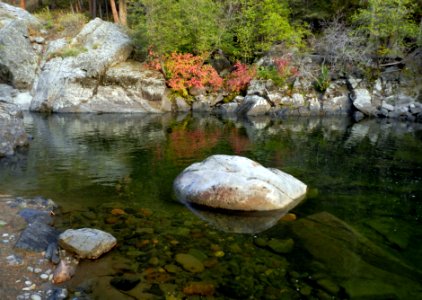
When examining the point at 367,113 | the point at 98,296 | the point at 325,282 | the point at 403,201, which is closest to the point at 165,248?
the point at 98,296

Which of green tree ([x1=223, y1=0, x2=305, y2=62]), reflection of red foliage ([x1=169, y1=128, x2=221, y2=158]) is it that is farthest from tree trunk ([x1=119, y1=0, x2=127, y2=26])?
reflection of red foliage ([x1=169, y1=128, x2=221, y2=158])

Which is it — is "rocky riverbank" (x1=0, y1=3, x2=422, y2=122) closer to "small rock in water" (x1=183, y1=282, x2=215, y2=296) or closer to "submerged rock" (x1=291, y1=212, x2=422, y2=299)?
"submerged rock" (x1=291, y1=212, x2=422, y2=299)

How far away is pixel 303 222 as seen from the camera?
8352 mm

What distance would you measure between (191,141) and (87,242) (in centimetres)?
1144

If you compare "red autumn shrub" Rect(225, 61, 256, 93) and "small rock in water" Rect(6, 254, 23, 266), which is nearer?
"small rock in water" Rect(6, 254, 23, 266)

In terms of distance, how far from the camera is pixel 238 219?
8.58 meters

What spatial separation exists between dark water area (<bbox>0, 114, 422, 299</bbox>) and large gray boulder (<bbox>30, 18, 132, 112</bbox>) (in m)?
11.0

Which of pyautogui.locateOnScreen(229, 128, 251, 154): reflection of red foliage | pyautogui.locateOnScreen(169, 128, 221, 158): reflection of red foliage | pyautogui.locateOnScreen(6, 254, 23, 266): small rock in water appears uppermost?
pyautogui.locateOnScreen(6, 254, 23, 266): small rock in water

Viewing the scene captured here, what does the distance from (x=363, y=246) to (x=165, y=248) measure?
380cm

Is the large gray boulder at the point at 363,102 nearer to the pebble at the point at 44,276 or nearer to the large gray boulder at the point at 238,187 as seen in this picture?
the large gray boulder at the point at 238,187

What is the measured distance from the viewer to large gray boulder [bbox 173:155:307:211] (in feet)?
29.6

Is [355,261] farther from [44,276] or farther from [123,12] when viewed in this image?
[123,12]

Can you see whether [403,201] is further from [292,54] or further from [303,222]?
[292,54]

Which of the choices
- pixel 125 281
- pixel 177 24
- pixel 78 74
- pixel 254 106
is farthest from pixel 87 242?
pixel 177 24
